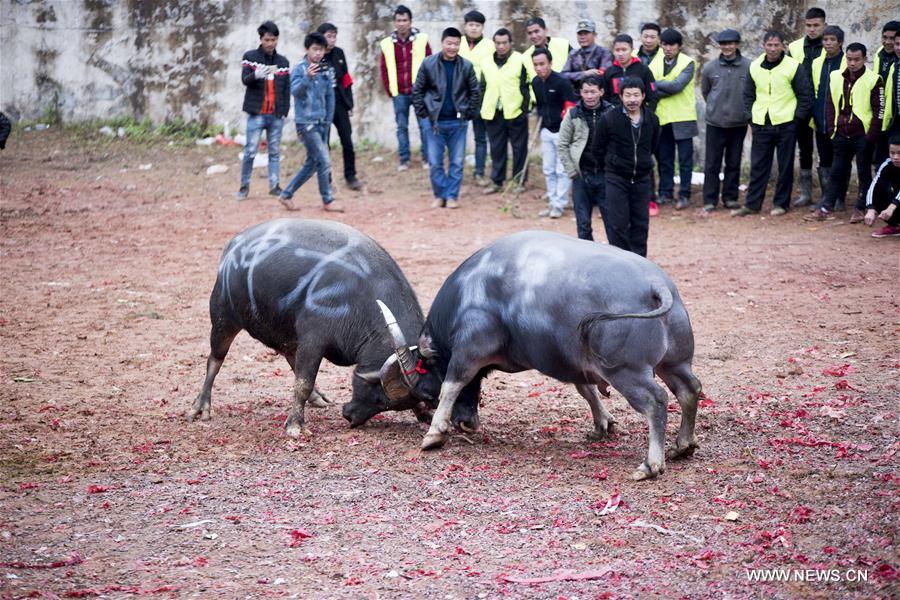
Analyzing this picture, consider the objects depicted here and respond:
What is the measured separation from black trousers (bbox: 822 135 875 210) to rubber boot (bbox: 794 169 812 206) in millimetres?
533

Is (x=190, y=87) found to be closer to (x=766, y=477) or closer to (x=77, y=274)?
(x=77, y=274)

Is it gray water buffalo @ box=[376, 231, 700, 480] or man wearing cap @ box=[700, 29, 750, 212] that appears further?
man wearing cap @ box=[700, 29, 750, 212]

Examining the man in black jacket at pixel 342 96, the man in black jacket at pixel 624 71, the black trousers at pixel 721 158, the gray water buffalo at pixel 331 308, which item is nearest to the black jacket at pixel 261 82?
the man in black jacket at pixel 342 96

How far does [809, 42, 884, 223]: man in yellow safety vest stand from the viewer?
42.2ft

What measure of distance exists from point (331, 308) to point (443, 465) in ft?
4.44

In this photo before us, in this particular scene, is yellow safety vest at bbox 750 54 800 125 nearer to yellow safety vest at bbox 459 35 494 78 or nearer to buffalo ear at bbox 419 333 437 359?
yellow safety vest at bbox 459 35 494 78

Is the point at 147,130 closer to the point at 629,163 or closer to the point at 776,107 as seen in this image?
the point at 776,107

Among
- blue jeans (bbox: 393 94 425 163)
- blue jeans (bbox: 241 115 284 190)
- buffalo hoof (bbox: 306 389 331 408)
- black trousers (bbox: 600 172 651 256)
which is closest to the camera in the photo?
buffalo hoof (bbox: 306 389 331 408)

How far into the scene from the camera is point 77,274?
11.9 metres

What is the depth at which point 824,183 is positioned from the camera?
46.2ft

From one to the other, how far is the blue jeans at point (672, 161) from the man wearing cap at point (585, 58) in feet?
4.00

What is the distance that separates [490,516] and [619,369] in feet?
3.74

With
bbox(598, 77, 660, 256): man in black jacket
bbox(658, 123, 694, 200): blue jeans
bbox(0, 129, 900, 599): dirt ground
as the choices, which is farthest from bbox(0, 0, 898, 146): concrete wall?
bbox(598, 77, 660, 256): man in black jacket

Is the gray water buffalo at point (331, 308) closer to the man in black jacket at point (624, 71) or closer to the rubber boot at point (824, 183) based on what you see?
the man in black jacket at point (624, 71)
